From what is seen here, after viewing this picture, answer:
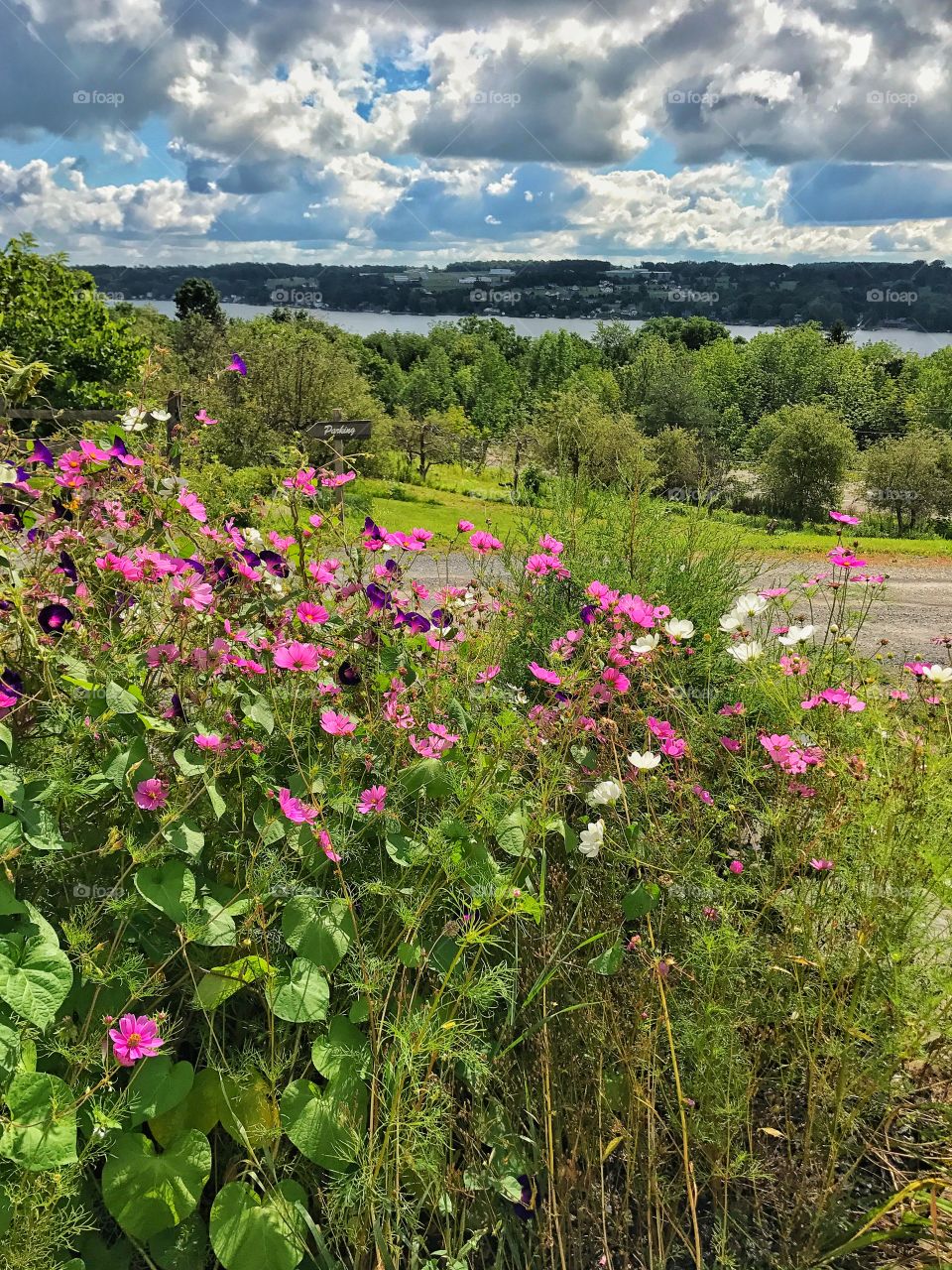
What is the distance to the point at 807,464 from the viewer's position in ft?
108

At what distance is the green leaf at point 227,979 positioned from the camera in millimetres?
1354

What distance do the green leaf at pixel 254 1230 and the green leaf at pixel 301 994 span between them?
257 mm

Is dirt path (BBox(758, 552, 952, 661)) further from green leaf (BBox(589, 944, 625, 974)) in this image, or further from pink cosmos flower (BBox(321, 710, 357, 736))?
pink cosmos flower (BBox(321, 710, 357, 736))

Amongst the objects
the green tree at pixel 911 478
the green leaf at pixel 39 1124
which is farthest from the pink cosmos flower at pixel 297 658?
the green tree at pixel 911 478

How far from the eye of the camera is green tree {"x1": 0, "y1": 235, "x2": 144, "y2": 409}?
1733cm

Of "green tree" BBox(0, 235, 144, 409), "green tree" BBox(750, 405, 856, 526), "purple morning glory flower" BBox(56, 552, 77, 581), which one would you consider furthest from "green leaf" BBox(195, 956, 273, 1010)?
"green tree" BBox(750, 405, 856, 526)

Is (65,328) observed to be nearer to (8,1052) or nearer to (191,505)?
(191,505)

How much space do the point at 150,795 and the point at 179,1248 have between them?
72 centimetres

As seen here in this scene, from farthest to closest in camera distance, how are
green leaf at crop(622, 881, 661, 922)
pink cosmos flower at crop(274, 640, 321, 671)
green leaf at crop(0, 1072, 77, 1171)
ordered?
green leaf at crop(622, 881, 661, 922) < pink cosmos flower at crop(274, 640, 321, 671) < green leaf at crop(0, 1072, 77, 1171)

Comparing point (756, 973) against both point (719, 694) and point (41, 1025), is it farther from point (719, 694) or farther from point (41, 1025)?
point (41, 1025)

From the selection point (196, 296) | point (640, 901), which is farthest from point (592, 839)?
point (196, 296)

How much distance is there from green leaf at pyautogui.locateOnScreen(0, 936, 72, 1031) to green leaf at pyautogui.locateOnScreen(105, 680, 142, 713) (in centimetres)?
38

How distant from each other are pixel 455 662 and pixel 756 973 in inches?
40.1

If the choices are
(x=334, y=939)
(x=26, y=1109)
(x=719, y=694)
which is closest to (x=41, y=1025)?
(x=26, y=1109)
